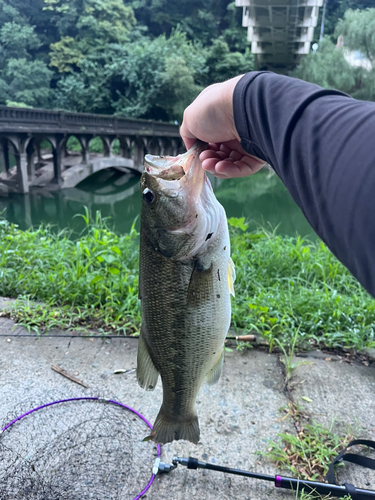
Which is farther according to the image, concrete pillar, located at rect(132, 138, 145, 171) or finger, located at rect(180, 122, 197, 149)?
concrete pillar, located at rect(132, 138, 145, 171)

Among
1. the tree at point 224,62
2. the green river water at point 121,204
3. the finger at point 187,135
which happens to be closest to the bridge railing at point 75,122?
the green river water at point 121,204

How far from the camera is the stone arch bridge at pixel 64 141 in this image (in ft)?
56.4

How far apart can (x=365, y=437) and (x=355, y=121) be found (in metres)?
2.03

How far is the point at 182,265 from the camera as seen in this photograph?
1.30 meters

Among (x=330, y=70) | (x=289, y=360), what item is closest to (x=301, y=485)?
(x=289, y=360)

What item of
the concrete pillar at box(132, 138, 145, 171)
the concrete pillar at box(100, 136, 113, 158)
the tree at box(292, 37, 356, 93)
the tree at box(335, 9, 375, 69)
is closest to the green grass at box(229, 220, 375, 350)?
the tree at box(292, 37, 356, 93)

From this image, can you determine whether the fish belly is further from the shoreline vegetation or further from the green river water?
the green river water

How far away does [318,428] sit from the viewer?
6.88 feet

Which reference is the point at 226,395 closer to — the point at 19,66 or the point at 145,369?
the point at 145,369

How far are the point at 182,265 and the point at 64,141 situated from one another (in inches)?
863

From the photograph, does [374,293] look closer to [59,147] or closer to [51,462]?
[51,462]

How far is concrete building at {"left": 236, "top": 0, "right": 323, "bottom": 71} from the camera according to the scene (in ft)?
29.5

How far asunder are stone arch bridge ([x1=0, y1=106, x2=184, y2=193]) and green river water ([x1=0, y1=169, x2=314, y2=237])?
125cm

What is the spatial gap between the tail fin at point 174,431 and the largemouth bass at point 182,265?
0.69 feet
